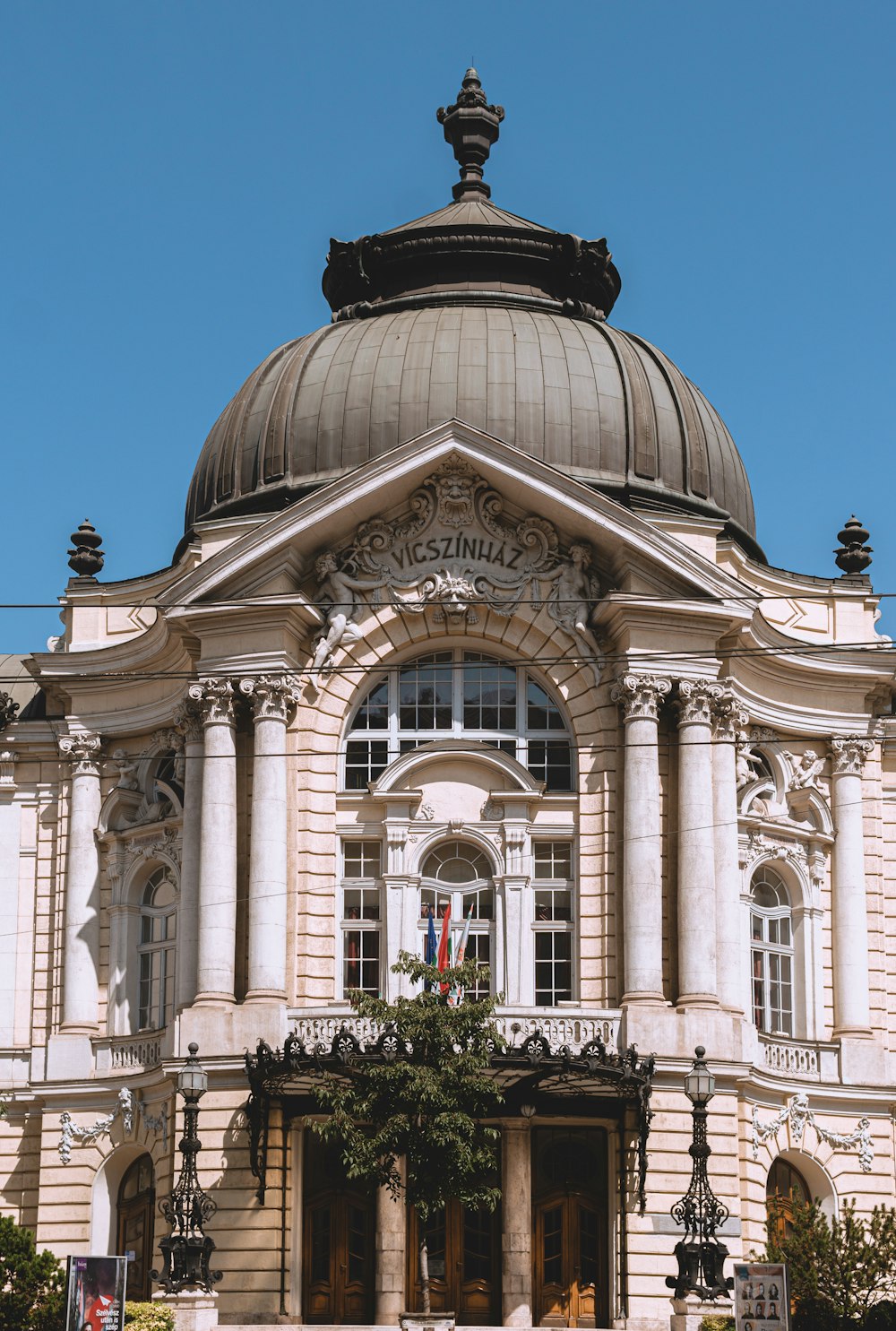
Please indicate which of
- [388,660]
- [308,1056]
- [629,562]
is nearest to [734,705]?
[629,562]

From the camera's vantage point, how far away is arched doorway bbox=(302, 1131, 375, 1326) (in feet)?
Answer: 158

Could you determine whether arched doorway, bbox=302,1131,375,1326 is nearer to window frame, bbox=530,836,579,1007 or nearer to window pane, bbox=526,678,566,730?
window frame, bbox=530,836,579,1007

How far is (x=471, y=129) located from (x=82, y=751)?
18215mm

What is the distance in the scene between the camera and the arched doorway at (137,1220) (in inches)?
2020

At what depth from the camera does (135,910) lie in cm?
5341

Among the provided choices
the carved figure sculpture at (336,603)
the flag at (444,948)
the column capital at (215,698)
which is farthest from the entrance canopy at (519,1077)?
the carved figure sculpture at (336,603)

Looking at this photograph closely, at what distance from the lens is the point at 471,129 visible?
6166 cm

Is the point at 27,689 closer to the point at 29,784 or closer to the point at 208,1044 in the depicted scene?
the point at 29,784

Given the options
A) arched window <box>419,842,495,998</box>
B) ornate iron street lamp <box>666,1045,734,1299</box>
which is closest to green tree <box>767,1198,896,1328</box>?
ornate iron street lamp <box>666,1045,734,1299</box>

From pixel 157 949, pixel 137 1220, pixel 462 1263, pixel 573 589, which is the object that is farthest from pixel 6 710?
pixel 462 1263

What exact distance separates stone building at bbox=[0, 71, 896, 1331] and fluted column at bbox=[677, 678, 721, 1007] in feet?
0.25

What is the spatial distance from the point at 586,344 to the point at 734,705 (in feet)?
29.8

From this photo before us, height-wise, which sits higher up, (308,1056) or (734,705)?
(734,705)

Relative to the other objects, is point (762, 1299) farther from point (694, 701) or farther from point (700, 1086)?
point (694, 701)
